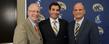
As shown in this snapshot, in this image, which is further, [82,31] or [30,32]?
[82,31]

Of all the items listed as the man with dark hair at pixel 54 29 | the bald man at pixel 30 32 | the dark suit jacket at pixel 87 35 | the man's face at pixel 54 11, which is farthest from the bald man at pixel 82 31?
the bald man at pixel 30 32

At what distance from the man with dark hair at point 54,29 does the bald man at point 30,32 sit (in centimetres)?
12

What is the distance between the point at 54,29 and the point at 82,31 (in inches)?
13.7

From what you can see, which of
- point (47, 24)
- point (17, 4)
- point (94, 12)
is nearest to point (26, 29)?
point (47, 24)

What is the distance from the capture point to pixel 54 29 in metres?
2.78

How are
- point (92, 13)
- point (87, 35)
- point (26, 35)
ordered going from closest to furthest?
point (26, 35) < point (87, 35) < point (92, 13)

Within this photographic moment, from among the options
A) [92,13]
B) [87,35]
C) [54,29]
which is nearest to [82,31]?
[87,35]

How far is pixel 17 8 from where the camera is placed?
3.36 meters

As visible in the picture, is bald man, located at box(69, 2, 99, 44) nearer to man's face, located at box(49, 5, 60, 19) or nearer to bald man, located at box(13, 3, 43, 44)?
man's face, located at box(49, 5, 60, 19)

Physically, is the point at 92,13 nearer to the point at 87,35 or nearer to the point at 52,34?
the point at 87,35

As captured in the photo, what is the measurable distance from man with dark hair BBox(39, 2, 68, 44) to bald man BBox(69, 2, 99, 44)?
0.10 meters

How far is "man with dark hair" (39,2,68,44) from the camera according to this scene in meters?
2.71

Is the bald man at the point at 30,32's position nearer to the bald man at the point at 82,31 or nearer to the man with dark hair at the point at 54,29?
the man with dark hair at the point at 54,29

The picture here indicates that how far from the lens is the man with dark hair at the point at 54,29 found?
8.89 ft
